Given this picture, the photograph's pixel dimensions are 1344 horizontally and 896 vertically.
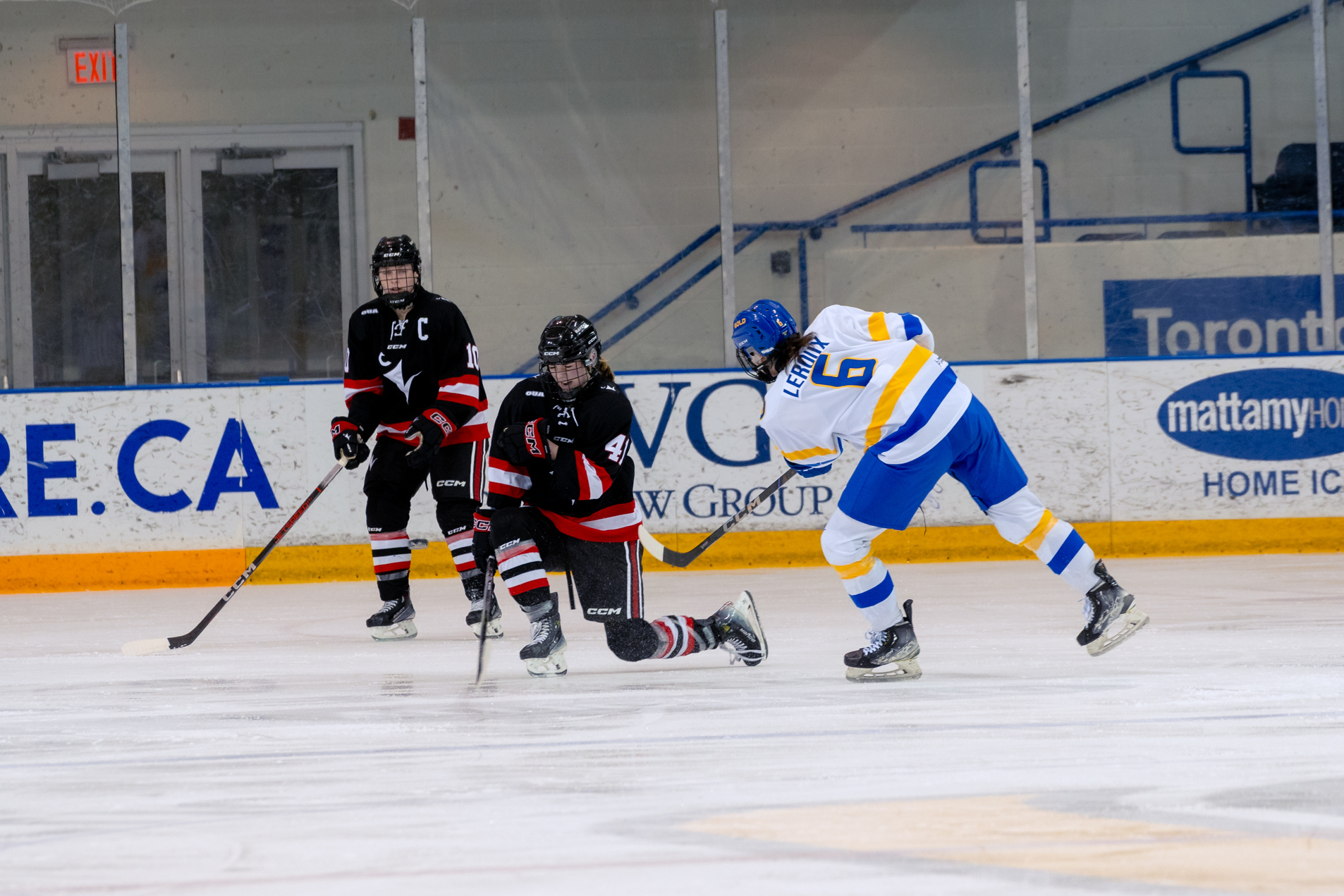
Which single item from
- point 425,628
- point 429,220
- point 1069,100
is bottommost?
point 425,628

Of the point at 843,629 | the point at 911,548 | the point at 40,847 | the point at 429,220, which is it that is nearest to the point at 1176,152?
the point at 911,548

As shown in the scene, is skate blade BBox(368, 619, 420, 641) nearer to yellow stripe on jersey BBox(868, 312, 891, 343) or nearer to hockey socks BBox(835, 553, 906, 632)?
hockey socks BBox(835, 553, 906, 632)

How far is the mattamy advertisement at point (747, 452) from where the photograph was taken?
6035 mm

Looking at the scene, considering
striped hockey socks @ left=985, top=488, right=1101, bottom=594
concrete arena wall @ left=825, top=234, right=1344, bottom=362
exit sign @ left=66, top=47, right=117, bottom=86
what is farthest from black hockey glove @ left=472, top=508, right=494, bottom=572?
exit sign @ left=66, top=47, right=117, bottom=86

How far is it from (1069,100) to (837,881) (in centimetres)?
691

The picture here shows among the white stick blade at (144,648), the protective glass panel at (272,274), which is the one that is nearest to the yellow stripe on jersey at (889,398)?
the white stick blade at (144,648)

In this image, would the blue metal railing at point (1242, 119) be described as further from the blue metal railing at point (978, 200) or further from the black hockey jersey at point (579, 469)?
the black hockey jersey at point (579, 469)

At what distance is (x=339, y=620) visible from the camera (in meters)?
4.73

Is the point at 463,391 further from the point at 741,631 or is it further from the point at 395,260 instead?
the point at 741,631

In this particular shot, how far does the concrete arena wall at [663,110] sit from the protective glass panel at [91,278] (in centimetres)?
46

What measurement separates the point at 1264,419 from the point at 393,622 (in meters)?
4.08

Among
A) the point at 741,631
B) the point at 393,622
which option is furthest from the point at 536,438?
the point at 393,622

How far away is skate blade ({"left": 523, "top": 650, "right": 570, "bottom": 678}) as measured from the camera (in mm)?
3316

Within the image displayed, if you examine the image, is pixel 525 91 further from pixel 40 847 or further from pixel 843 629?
pixel 40 847
